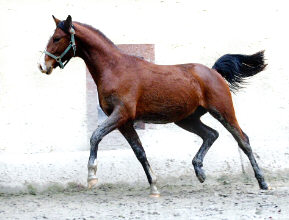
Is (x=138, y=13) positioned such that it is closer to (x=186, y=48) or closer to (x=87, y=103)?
(x=186, y=48)

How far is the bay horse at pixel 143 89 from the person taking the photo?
21.7 feet

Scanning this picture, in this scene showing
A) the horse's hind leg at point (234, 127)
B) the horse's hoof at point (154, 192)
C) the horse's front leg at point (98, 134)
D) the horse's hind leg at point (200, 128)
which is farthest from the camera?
the horse's hind leg at point (200, 128)

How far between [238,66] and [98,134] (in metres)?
2.00

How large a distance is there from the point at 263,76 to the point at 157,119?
6.32ft

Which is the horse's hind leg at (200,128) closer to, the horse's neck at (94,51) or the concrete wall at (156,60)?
the concrete wall at (156,60)

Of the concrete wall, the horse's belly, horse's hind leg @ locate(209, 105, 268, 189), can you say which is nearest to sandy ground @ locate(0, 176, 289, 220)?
horse's hind leg @ locate(209, 105, 268, 189)

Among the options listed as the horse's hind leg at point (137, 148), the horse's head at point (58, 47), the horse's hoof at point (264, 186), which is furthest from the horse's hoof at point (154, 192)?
the horse's head at point (58, 47)

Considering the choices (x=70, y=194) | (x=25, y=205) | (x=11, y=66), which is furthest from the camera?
(x=11, y=66)

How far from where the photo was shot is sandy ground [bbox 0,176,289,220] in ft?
19.6

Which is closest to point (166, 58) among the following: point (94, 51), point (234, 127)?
point (234, 127)

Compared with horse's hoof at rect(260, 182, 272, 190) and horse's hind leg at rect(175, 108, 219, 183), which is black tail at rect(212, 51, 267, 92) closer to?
horse's hind leg at rect(175, 108, 219, 183)

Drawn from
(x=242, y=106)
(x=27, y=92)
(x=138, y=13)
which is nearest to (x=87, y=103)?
(x=27, y=92)

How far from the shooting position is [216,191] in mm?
7203

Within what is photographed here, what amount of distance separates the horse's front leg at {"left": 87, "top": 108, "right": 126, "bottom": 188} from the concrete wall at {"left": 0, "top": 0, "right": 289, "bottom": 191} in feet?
4.25
